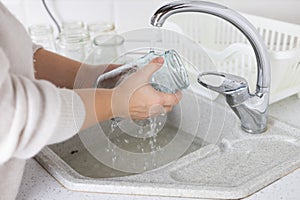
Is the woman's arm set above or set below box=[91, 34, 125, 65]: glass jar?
below

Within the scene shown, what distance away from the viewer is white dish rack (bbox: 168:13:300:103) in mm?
905

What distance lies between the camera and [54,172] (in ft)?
2.43

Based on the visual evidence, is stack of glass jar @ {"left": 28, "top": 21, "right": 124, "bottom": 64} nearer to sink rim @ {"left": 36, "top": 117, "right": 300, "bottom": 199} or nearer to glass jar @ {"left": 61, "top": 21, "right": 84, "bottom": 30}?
glass jar @ {"left": 61, "top": 21, "right": 84, "bottom": 30}

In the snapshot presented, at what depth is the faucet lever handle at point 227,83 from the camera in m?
0.81

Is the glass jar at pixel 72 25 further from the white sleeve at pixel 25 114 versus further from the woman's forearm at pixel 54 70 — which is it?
the white sleeve at pixel 25 114

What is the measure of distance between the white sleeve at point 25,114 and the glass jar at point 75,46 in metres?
0.57

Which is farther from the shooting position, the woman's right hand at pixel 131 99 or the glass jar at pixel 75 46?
the glass jar at pixel 75 46

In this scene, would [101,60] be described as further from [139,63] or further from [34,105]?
[34,105]

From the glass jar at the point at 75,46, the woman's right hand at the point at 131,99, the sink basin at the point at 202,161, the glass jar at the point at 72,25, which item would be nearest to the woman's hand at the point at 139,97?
the woman's right hand at the point at 131,99

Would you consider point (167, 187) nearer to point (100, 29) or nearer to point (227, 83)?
point (227, 83)

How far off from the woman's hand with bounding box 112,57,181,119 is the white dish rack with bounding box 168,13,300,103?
0.14 m

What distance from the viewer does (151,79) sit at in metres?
0.80

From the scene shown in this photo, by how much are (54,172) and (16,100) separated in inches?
9.9

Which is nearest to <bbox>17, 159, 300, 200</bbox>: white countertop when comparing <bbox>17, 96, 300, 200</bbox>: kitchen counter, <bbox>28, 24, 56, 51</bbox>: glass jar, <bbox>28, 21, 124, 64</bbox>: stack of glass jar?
<bbox>17, 96, 300, 200</bbox>: kitchen counter
